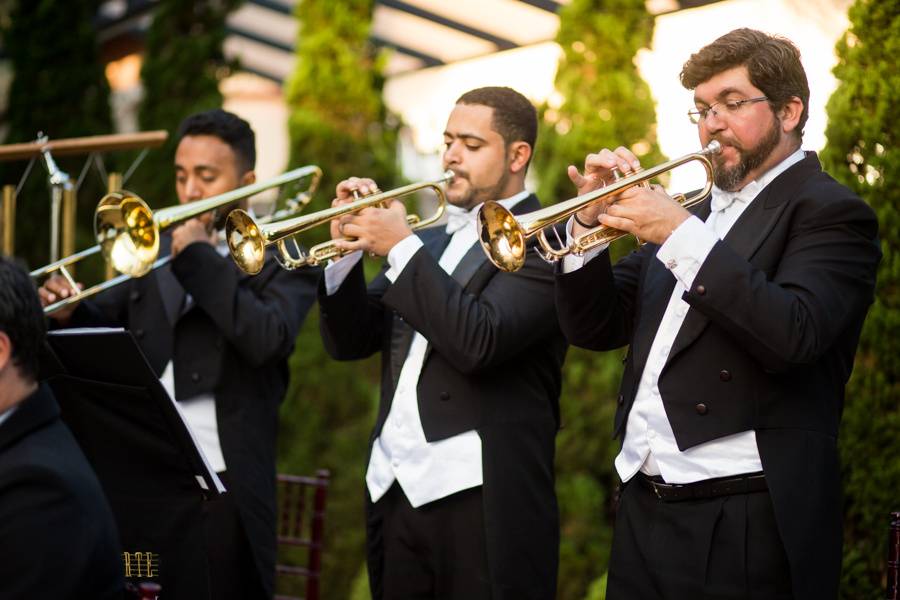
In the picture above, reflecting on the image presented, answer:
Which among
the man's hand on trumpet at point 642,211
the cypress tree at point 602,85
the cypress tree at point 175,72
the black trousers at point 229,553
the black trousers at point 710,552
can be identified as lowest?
the black trousers at point 229,553

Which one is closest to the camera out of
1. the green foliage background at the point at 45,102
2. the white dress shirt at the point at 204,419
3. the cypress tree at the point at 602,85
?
the white dress shirt at the point at 204,419

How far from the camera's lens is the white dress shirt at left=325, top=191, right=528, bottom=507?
12.2 feet

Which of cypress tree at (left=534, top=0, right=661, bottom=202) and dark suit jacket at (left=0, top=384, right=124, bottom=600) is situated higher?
cypress tree at (left=534, top=0, right=661, bottom=202)

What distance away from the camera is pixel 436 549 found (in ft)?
12.3

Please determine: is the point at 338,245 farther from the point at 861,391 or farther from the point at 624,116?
the point at 624,116

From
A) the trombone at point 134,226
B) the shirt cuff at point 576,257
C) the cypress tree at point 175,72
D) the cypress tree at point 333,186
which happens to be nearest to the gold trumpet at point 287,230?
the trombone at point 134,226

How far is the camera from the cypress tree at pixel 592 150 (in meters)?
5.76

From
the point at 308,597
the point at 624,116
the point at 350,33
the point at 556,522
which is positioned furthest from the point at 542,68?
the point at 556,522

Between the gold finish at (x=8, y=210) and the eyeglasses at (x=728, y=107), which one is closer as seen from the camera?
the eyeglasses at (x=728, y=107)

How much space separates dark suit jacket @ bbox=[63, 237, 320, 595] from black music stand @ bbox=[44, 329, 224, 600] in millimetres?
771

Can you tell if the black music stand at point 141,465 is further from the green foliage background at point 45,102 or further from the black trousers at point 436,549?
the green foliage background at point 45,102

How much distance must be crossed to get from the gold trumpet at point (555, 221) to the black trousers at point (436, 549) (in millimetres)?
756

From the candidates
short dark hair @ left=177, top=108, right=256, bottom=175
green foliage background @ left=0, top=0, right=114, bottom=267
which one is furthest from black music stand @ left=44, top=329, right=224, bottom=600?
green foliage background @ left=0, top=0, right=114, bottom=267

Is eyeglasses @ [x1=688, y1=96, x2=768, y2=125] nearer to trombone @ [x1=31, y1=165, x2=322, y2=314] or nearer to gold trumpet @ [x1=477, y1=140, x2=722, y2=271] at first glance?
gold trumpet @ [x1=477, y1=140, x2=722, y2=271]
